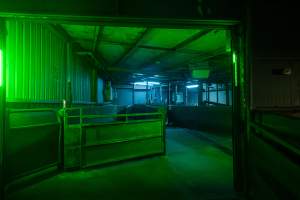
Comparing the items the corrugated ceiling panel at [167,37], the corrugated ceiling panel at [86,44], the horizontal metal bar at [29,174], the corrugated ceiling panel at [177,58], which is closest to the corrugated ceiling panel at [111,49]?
the corrugated ceiling panel at [86,44]

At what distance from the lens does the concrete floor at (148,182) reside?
3.12 meters

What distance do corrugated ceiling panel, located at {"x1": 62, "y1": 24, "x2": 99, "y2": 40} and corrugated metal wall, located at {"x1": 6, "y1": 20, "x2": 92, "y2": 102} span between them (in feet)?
1.20

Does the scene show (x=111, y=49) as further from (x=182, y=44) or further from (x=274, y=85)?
(x=274, y=85)

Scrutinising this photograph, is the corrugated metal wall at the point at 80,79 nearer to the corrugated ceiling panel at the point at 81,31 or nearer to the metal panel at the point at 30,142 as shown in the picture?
the corrugated ceiling panel at the point at 81,31

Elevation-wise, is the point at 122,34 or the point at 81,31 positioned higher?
→ the point at 81,31

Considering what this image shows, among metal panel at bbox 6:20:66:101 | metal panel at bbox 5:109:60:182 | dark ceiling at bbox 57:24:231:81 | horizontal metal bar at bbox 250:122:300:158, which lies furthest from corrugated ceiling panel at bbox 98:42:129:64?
horizontal metal bar at bbox 250:122:300:158

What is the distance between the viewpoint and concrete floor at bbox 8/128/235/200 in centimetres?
312

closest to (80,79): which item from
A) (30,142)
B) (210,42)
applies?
(30,142)

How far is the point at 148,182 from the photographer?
362 cm

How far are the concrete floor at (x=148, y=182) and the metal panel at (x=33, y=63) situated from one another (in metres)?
1.76

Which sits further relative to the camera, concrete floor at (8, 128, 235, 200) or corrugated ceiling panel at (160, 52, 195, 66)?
corrugated ceiling panel at (160, 52, 195, 66)

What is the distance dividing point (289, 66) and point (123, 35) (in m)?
3.59

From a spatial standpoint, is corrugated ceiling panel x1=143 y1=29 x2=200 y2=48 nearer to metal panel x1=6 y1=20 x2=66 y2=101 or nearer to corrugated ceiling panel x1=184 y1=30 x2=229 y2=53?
corrugated ceiling panel x1=184 y1=30 x2=229 y2=53

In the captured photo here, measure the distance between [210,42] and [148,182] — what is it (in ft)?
12.7
